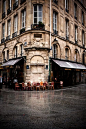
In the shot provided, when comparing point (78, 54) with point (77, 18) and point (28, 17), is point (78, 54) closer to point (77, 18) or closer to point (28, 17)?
point (77, 18)

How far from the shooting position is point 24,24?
1798 cm

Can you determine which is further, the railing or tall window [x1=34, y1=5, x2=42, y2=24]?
tall window [x1=34, y1=5, x2=42, y2=24]

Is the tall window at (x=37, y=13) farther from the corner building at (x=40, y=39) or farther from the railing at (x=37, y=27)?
the railing at (x=37, y=27)

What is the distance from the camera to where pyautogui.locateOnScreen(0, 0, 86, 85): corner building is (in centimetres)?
1636

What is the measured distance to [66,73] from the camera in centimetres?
2028

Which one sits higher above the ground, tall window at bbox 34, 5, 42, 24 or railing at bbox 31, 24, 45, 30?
tall window at bbox 34, 5, 42, 24

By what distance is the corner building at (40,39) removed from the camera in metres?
16.4

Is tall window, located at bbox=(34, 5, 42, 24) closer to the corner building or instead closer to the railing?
the corner building

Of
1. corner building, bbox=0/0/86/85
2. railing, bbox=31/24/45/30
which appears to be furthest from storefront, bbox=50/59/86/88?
railing, bbox=31/24/45/30

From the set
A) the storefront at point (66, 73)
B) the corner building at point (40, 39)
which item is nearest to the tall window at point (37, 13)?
the corner building at point (40, 39)

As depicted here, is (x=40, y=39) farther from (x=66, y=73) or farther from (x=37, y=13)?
(x=66, y=73)

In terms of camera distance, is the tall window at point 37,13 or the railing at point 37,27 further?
the tall window at point 37,13

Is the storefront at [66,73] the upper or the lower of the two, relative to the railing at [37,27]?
lower

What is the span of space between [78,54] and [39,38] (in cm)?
Answer: 1056
